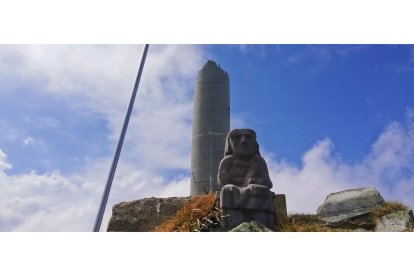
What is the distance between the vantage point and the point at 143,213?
285 inches

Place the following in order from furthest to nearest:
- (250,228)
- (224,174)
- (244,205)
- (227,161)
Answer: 1. (227,161)
2. (224,174)
3. (244,205)
4. (250,228)

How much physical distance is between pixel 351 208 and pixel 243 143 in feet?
7.69

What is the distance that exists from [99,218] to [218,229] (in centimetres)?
170

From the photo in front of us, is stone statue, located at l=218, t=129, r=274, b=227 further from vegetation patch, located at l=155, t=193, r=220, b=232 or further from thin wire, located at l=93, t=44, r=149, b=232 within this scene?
thin wire, located at l=93, t=44, r=149, b=232

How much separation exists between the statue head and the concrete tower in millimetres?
4616

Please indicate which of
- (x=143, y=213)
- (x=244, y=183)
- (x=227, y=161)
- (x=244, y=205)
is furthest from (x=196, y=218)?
(x=143, y=213)

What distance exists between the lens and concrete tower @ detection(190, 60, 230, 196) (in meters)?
12.0

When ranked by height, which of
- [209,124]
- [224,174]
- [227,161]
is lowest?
[224,174]

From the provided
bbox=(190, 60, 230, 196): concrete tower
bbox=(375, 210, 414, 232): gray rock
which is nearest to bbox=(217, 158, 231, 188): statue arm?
bbox=(375, 210, 414, 232): gray rock

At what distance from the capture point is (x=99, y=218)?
17.9 feet

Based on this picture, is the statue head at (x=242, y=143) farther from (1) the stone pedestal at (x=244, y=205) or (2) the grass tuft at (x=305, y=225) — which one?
(2) the grass tuft at (x=305, y=225)

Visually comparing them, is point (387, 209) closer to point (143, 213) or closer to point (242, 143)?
point (242, 143)

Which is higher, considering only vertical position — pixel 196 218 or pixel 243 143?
pixel 243 143

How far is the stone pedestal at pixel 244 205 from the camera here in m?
5.99
